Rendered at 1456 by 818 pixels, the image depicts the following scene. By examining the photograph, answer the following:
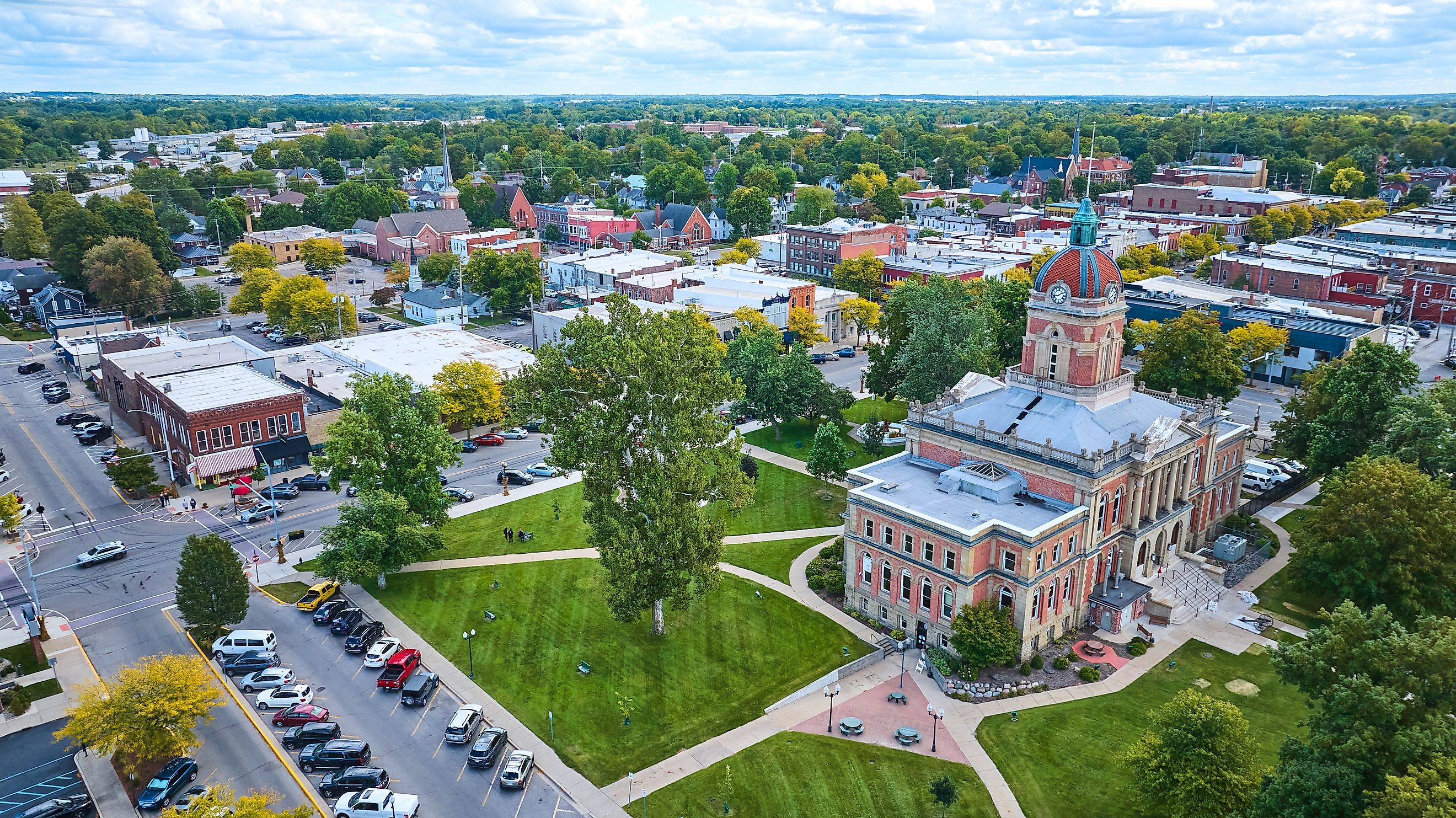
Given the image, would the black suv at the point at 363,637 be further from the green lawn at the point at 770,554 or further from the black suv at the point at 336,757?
the green lawn at the point at 770,554

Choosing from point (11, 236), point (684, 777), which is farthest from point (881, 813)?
point (11, 236)

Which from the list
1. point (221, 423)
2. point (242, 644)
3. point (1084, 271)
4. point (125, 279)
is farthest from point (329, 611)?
point (125, 279)

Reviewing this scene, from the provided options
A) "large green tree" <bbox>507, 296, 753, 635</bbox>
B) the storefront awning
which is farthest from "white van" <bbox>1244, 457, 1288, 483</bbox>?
the storefront awning

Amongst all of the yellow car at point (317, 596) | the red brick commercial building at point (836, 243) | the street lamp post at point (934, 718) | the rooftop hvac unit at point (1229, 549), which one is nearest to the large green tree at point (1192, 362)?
the rooftop hvac unit at point (1229, 549)

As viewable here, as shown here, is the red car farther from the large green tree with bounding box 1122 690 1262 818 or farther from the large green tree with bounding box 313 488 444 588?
the large green tree with bounding box 1122 690 1262 818

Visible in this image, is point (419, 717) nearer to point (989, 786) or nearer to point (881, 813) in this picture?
point (881, 813)

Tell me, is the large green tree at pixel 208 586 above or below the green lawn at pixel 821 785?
above

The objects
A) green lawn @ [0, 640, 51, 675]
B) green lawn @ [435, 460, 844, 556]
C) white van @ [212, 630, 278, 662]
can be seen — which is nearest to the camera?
green lawn @ [0, 640, 51, 675]
